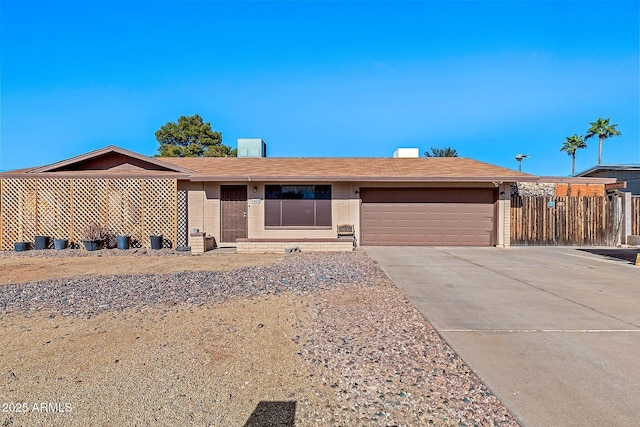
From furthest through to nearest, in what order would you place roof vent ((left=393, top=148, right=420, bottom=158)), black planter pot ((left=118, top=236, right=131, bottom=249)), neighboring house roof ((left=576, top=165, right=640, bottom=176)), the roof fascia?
neighboring house roof ((left=576, top=165, right=640, bottom=176)), roof vent ((left=393, top=148, right=420, bottom=158)), the roof fascia, black planter pot ((left=118, top=236, right=131, bottom=249))

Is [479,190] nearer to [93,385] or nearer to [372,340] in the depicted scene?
[372,340]

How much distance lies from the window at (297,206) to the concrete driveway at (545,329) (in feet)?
15.4

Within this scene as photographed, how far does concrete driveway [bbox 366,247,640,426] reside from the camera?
8.61 feet

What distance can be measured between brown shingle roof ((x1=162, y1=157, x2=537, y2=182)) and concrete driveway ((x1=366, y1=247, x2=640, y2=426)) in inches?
173

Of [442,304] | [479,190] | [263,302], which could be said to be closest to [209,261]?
[263,302]

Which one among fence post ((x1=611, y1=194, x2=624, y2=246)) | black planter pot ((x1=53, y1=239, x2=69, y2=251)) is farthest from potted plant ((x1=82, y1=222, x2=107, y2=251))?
fence post ((x1=611, y1=194, x2=624, y2=246))

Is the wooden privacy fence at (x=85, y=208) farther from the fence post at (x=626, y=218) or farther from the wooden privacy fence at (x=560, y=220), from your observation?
the fence post at (x=626, y=218)

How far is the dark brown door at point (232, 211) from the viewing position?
13086mm

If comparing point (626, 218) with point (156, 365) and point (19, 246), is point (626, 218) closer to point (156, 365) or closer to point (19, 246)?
point (156, 365)

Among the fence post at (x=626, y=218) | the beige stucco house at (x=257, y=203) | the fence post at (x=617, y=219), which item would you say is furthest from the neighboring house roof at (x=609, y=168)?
the beige stucco house at (x=257, y=203)

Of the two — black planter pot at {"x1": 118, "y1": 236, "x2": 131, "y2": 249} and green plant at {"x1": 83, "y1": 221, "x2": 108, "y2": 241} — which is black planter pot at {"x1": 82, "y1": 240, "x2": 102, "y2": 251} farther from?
black planter pot at {"x1": 118, "y1": 236, "x2": 131, "y2": 249}

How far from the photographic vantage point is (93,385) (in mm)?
2824

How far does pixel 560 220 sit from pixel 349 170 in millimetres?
8247

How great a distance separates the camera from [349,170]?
13.7 m
